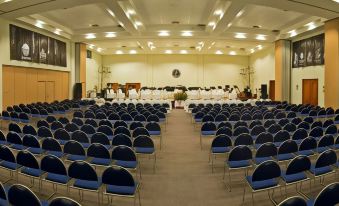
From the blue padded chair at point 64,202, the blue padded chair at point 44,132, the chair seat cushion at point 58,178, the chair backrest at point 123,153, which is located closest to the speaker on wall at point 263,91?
the blue padded chair at point 44,132

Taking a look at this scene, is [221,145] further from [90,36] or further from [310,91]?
[90,36]

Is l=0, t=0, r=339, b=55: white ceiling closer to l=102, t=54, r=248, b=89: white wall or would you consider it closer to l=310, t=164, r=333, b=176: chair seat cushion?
l=310, t=164, r=333, b=176: chair seat cushion

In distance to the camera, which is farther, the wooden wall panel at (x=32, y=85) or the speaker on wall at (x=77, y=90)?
the speaker on wall at (x=77, y=90)


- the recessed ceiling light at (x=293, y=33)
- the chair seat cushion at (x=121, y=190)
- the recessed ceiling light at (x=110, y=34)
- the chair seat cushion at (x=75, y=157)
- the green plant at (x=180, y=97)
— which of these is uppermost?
the recessed ceiling light at (x=110, y=34)

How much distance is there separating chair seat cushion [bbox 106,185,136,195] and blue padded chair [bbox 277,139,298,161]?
299 cm

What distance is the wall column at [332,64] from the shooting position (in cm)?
1338

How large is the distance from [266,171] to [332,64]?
487 inches

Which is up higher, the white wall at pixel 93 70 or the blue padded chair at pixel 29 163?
the white wall at pixel 93 70

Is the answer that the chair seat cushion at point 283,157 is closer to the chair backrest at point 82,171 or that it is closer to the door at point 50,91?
the chair backrest at point 82,171

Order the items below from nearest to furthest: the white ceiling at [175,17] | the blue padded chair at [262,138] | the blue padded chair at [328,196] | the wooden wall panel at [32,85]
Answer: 1. the blue padded chair at [328,196]
2. the blue padded chair at [262,138]
3. the white ceiling at [175,17]
4. the wooden wall panel at [32,85]

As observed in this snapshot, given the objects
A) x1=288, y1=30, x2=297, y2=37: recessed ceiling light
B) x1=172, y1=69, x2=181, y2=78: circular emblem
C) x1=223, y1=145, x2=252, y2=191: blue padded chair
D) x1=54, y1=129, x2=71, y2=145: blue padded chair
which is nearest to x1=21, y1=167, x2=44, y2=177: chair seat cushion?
x1=54, y1=129, x2=71, y2=145: blue padded chair

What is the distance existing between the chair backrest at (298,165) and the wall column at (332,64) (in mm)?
11212

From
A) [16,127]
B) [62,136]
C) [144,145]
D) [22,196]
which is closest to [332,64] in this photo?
[144,145]

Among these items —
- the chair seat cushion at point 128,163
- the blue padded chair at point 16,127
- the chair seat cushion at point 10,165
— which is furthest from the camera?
the blue padded chair at point 16,127
